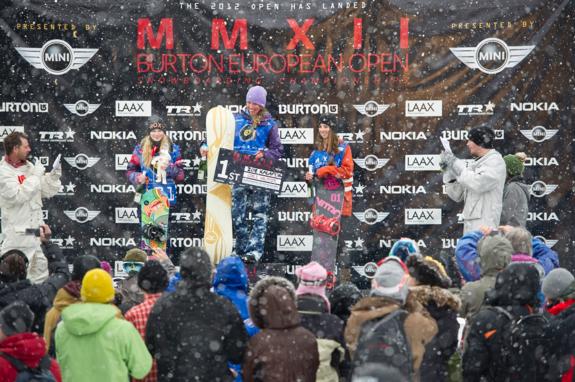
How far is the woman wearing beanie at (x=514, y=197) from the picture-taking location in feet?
29.9

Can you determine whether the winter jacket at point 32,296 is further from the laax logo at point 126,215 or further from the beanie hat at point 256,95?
the laax logo at point 126,215

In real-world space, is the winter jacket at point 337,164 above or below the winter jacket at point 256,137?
below

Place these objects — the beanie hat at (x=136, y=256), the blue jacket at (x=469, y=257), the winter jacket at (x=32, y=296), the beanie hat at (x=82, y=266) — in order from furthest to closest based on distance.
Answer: the beanie hat at (x=136, y=256) < the blue jacket at (x=469, y=257) < the beanie hat at (x=82, y=266) < the winter jacket at (x=32, y=296)

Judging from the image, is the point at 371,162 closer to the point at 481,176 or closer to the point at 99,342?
the point at 481,176

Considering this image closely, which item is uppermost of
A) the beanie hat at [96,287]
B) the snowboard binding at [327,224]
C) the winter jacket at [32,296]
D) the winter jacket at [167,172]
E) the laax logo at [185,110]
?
the laax logo at [185,110]

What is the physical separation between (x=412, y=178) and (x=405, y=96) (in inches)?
37.1

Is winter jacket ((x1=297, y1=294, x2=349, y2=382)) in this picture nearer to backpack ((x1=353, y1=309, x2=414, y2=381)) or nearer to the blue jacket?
backpack ((x1=353, y1=309, x2=414, y2=381))

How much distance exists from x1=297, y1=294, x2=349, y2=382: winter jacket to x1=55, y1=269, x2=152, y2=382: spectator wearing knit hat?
96 centimetres

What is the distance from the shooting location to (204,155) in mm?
10109

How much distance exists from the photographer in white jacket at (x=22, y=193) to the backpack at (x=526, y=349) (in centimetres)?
492

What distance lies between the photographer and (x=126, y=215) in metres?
11.4

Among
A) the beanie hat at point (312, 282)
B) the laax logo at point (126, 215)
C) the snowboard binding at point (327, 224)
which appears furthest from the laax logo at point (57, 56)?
the beanie hat at point (312, 282)

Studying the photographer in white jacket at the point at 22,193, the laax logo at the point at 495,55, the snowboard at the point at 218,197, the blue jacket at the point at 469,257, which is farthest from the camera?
the laax logo at the point at 495,55

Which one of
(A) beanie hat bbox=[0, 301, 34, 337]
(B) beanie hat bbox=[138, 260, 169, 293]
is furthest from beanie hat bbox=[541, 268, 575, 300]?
(A) beanie hat bbox=[0, 301, 34, 337]
